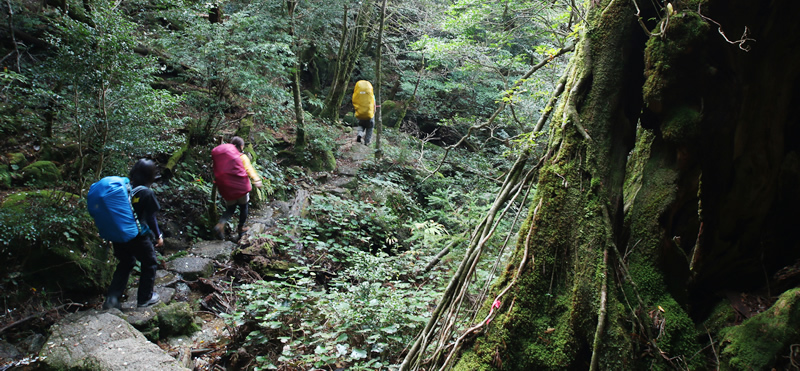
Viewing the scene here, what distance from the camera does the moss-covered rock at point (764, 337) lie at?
2.35 metres

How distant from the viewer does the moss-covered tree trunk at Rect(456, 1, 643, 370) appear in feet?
7.75

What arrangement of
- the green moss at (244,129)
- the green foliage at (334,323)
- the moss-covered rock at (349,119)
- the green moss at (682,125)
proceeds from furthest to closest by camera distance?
1. the moss-covered rock at (349,119)
2. the green moss at (244,129)
3. the green foliage at (334,323)
4. the green moss at (682,125)

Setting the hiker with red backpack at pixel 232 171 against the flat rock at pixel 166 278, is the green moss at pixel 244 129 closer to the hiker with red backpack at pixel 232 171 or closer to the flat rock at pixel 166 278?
the hiker with red backpack at pixel 232 171

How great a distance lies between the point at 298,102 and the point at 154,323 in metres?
7.71

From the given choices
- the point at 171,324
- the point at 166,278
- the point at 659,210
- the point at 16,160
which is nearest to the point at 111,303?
the point at 171,324

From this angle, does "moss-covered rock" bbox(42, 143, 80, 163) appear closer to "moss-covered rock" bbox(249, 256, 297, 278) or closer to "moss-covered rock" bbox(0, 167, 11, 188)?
"moss-covered rock" bbox(0, 167, 11, 188)

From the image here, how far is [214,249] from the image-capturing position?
7.15m

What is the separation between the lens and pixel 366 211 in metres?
8.69

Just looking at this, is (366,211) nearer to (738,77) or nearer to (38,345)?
(38,345)

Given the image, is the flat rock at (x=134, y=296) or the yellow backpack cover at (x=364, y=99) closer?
the flat rock at (x=134, y=296)

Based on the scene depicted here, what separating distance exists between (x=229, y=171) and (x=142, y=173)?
1929mm

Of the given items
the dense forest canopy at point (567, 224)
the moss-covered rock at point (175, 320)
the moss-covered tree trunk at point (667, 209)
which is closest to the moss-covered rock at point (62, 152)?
the dense forest canopy at point (567, 224)

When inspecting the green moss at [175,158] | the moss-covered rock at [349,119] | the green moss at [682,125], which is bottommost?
the green moss at [175,158]

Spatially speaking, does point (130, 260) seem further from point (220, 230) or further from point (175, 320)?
point (220, 230)
